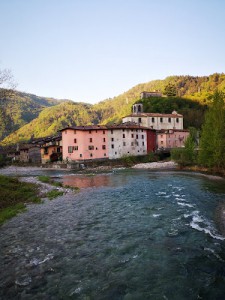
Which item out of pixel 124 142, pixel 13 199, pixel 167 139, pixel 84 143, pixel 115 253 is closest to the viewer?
pixel 115 253

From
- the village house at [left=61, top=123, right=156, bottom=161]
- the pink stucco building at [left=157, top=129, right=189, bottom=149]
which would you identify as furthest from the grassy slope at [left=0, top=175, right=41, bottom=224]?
the pink stucco building at [left=157, top=129, right=189, bottom=149]

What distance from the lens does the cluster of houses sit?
72625 millimetres

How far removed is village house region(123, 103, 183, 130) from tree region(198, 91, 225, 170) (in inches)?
1970

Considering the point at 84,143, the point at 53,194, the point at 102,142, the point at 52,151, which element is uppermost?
the point at 102,142

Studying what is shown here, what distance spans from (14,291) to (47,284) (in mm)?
1151

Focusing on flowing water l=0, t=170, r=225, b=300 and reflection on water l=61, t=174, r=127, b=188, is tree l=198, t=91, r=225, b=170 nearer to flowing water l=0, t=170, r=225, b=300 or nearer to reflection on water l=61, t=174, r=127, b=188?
reflection on water l=61, t=174, r=127, b=188

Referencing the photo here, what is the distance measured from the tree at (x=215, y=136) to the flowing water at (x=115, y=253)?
2029 centimetres

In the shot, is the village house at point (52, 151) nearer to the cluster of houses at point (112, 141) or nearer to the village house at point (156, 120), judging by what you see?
the cluster of houses at point (112, 141)

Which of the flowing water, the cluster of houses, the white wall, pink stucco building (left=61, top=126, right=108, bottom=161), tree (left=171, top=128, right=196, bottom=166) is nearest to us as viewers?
the flowing water

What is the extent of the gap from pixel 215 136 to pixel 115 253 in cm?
3239

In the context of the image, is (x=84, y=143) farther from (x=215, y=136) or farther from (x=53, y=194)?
(x=53, y=194)

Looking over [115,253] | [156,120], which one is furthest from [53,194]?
[156,120]

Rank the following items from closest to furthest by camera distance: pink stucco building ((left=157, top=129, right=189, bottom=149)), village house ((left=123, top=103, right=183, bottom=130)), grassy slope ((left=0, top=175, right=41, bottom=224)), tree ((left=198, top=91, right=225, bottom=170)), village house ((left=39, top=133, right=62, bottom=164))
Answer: grassy slope ((left=0, top=175, right=41, bottom=224)), tree ((left=198, top=91, right=225, bottom=170)), village house ((left=39, top=133, right=62, bottom=164)), pink stucco building ((left=157, top=129, right=189, bottom=149)), village house ((left=123, top=103, right=183, bottom=130))

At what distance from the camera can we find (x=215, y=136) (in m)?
38.6
